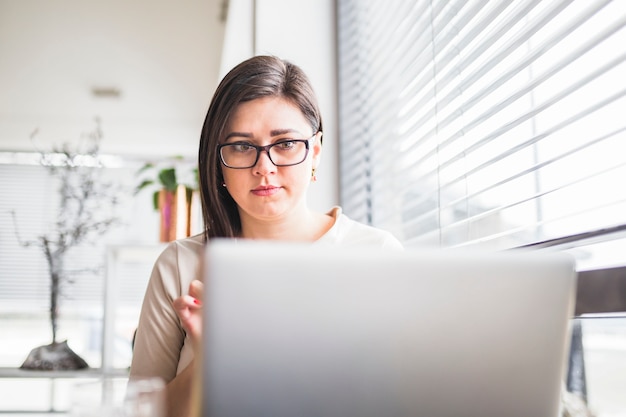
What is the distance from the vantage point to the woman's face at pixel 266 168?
132 centimetres

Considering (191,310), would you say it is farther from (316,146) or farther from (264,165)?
(316,146)

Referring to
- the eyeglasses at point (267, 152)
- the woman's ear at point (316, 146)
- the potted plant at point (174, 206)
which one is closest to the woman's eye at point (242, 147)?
the eyeglasses at point (267, 152)

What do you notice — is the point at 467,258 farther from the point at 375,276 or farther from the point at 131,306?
the point at 131,306

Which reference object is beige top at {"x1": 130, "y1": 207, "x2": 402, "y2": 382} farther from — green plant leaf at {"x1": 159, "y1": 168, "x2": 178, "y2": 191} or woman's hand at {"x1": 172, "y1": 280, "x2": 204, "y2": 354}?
green plant leaf at {"x1": 159, "y1": 168, "x2": 178, "y2": 191}

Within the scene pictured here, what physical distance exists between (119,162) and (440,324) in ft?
14.4

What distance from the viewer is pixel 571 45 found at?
1.07 metres

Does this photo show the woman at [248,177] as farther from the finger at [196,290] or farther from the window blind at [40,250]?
the window blind at [40,250]

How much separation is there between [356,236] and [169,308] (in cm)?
44

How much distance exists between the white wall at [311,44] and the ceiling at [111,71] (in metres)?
0.98

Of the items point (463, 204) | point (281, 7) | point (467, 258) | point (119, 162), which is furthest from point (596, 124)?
point (119, 162)

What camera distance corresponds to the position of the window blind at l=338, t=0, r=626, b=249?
39.1 inches

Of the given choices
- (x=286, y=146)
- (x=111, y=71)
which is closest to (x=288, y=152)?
(x=286, y=146)

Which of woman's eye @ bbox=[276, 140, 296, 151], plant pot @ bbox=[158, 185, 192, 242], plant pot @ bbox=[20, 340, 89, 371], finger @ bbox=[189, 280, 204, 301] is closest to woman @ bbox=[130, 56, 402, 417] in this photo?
woman's eye @ bbox=[276, 140, 296, 151]

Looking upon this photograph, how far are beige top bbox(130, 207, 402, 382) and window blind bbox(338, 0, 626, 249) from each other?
0.79 feet
